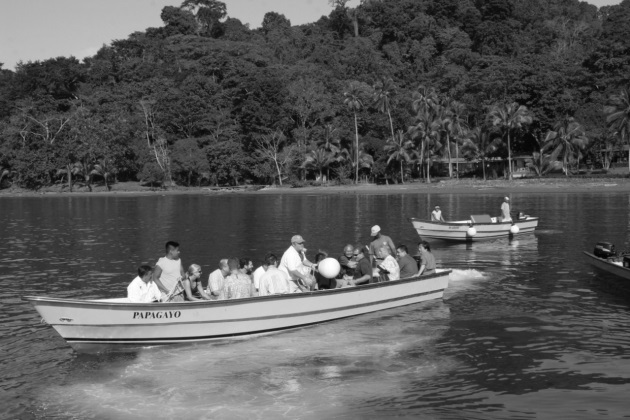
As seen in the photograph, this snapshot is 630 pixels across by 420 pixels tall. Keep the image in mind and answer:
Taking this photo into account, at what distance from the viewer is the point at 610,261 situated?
81.9 feet

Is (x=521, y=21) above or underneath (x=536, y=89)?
above

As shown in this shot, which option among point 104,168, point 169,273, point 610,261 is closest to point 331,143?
point 104,168

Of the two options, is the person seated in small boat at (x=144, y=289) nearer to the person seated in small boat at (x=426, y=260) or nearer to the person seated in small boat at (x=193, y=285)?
the person seated in small boat at (x=193, y=285)

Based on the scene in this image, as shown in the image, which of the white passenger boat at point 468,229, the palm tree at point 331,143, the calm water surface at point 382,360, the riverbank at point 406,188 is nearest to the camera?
the calm water surface at point 382,360

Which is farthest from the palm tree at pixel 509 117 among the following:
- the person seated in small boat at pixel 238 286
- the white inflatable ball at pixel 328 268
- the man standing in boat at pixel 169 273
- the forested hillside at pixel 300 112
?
the man standing in boat at pixel 169 273

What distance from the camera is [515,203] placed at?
67562 mm

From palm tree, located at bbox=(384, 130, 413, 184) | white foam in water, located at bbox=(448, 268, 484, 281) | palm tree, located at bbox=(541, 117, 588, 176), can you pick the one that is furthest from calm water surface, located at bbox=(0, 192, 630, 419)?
palm tree, located at bbox=(384, 130, 413, 184)

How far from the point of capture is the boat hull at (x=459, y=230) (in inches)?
1400

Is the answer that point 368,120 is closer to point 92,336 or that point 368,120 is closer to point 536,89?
point 536,89

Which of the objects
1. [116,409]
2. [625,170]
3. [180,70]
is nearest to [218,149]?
[180,70]

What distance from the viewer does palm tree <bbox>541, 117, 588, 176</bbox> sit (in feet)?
301

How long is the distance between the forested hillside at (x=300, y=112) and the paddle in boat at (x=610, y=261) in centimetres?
6622

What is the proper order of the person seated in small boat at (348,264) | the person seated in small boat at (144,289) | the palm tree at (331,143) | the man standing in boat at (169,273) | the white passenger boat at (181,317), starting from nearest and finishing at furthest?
the white passenger boat at (181,317) < the person seated in small boat at (144,289) < the man standing in boat at (169,273) < the person seated in small boat at (348,264) < the palm tree at (331,143)

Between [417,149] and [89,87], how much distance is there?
231 ft
